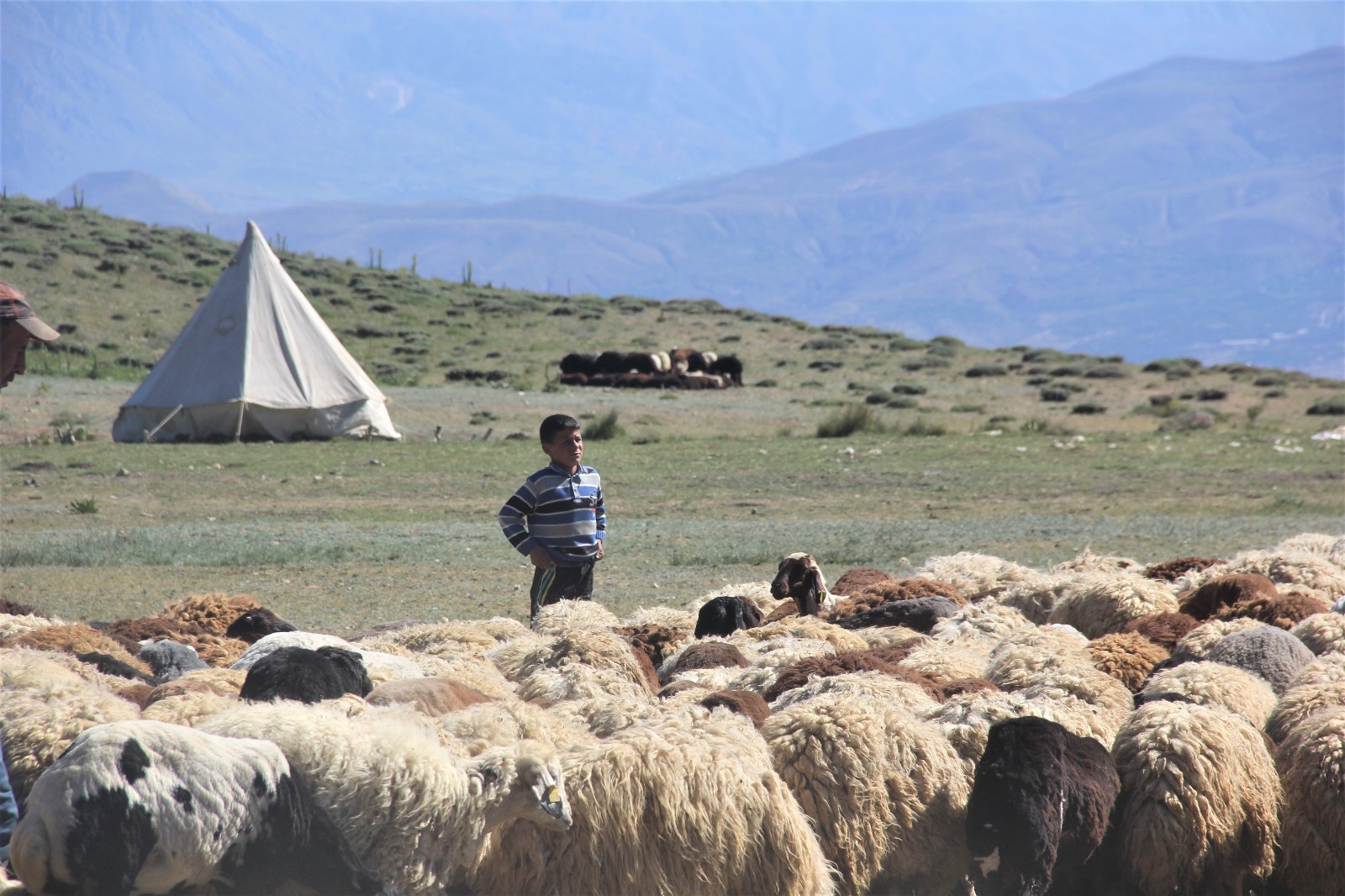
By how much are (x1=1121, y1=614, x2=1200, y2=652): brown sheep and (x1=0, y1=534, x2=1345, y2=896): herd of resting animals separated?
0.04 meters

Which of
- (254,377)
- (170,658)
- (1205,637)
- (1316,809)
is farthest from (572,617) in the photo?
(254,377)

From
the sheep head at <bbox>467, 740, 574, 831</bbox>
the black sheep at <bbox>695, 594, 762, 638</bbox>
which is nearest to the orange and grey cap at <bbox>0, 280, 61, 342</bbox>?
the sheep head at <bbox>467, 740, 574, 831</bbox>

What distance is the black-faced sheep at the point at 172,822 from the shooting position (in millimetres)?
3299

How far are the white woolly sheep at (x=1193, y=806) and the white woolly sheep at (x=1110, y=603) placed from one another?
2.24 m

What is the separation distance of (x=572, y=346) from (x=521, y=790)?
131ft

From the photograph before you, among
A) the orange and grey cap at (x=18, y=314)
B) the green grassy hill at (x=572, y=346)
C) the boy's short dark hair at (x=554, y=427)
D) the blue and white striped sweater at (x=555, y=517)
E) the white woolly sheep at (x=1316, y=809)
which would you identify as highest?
the green grassy hill at (x=572, y=346)

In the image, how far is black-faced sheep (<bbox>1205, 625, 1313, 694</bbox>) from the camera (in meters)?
5.36

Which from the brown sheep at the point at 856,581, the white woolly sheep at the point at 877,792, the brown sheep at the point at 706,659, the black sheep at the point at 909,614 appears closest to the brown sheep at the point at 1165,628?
the black sheep at the point at 909,614

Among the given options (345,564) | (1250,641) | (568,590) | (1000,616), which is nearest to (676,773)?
(1250,641)

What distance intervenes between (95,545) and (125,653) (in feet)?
24.6

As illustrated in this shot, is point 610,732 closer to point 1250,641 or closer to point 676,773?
point 676,773

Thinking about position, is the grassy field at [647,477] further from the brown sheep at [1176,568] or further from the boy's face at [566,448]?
the brown sheep at [1176,568]

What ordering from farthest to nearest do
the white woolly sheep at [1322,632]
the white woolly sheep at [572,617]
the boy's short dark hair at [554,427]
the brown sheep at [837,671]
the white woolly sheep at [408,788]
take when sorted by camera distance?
the boy's short dark hair at [554,427] → the white woolly sheep at [572,617] → the white woolly sheep at [1322,632] → the brown sheep at [837,671] → the white woolly sheep at [408,788]

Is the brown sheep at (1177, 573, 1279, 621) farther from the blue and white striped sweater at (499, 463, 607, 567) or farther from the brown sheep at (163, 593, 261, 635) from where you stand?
the brown sheep at (163, 593, 261, 635)
